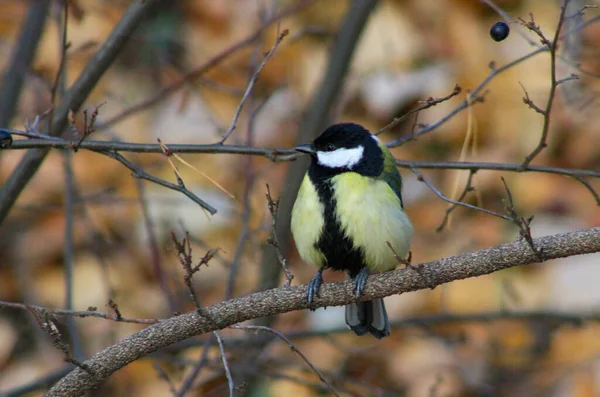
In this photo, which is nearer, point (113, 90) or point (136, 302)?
point (136, 302)

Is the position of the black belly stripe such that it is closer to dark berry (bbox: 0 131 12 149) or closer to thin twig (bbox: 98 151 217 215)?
thin twig (bbox: 98 151 217 215)

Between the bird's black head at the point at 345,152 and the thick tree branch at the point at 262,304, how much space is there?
0.67 m

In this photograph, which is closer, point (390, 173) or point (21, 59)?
point (390, 173)

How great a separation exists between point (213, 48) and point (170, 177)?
1.03m

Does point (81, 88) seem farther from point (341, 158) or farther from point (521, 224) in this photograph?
point (521, 224)

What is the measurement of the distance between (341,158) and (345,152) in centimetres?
4

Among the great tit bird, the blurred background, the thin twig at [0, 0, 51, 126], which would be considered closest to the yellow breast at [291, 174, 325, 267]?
the great tit bird

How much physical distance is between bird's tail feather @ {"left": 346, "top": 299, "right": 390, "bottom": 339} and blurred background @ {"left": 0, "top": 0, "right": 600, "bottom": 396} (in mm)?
1237

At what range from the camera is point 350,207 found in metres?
2.62

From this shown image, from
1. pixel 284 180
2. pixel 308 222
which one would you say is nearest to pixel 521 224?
pixel 308 222

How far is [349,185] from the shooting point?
2672 mm

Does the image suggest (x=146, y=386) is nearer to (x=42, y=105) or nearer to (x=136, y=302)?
(x=136, y=302)

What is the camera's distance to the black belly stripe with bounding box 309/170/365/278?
104 inches

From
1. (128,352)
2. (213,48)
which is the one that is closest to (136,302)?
(213,48)
